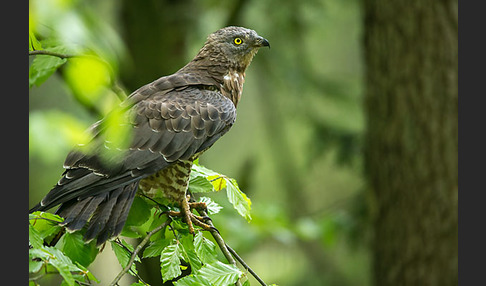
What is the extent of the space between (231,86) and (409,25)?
2.62 meters

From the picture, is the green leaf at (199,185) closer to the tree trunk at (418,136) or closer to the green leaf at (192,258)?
the green leaf at (192,258)

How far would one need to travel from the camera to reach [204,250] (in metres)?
2.91

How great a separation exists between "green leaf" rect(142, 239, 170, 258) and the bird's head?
6.32ft

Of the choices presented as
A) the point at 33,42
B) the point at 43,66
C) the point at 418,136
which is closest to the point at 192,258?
the point at 33,42

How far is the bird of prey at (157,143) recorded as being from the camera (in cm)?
301

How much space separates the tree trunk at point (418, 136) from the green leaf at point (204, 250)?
363 centimetres

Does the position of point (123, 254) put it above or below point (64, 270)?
below

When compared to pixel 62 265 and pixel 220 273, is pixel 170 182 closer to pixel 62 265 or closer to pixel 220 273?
pixel 220 273

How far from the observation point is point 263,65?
794 centimetres

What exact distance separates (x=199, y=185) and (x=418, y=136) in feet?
10.7

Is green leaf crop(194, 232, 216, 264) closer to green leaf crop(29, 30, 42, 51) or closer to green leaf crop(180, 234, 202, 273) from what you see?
green leaf crop(180, 234, 202, 273)

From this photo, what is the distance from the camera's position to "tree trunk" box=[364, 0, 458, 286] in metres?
5.86

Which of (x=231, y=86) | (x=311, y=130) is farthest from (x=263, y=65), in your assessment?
(x=231, y=86)

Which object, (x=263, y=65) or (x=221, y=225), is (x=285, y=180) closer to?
(x=263, y=65)
